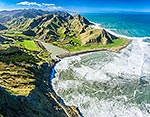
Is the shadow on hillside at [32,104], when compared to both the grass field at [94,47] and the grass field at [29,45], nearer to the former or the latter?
the grass field at [29,45]

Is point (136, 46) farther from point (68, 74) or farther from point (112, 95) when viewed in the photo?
point (112, 95)

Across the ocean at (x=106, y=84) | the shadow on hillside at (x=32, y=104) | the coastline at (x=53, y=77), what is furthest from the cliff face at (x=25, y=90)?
the ocean at (x=106, y=84)

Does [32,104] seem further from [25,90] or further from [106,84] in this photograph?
[106,84]

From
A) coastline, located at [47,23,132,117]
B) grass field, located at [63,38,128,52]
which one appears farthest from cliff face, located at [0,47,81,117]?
grass field, located at [63,38,128,52]

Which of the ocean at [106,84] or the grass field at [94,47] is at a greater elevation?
the ocean at [106,84]

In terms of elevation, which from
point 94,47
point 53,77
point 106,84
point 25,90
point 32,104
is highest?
point 32,104

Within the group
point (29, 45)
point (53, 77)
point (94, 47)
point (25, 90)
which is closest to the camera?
point (25, 90)

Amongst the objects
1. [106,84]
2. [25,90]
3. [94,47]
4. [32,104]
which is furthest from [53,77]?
[94,47]

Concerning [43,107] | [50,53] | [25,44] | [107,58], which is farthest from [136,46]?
[43,107]

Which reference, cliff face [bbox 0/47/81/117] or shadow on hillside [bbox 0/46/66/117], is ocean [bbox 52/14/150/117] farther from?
shadow on hillside [bbox 0/46/66/117]
